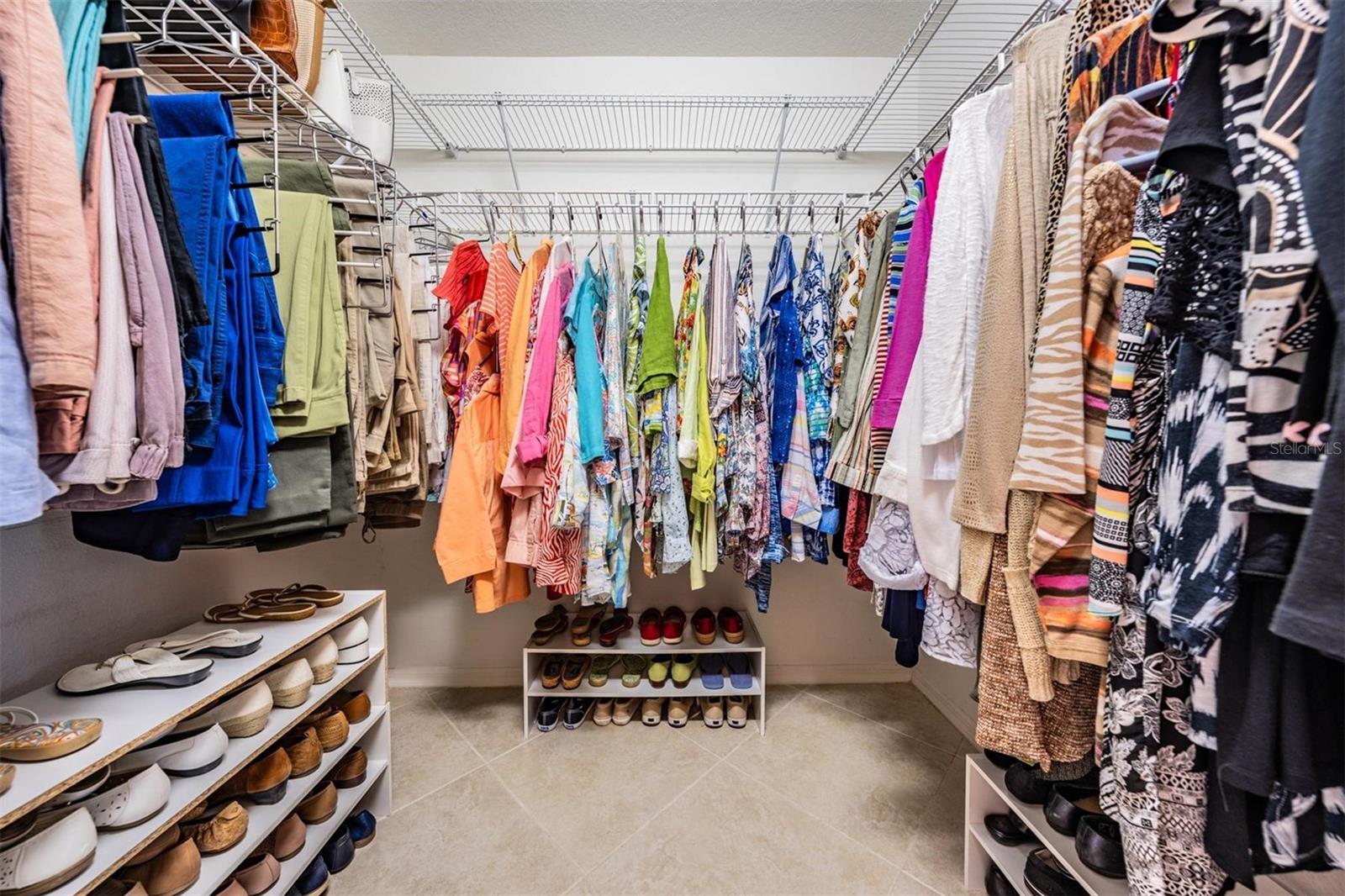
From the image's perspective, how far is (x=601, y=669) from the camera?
67.5 inches

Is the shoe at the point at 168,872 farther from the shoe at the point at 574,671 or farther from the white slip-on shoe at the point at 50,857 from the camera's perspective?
the shoe at the point at 574,671

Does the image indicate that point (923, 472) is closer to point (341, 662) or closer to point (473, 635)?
point (341, 662)

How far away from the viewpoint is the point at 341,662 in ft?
4.00

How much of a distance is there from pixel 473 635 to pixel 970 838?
1736 mm

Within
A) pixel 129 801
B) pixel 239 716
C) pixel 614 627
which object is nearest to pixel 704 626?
pixel 614 627

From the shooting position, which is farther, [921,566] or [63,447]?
[921,566]

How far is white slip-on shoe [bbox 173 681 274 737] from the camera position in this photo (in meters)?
0.95

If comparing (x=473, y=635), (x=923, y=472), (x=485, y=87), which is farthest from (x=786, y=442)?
(x=485, y=87)

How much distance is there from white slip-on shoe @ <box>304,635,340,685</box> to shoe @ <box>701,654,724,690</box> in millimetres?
1131

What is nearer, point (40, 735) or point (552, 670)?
point (40, 735)

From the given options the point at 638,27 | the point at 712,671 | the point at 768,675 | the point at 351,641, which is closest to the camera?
the point at 351,641

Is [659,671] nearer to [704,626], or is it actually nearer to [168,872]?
[704,626]

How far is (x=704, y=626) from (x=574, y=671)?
492 mm

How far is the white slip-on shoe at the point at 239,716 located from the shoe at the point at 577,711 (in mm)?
933
